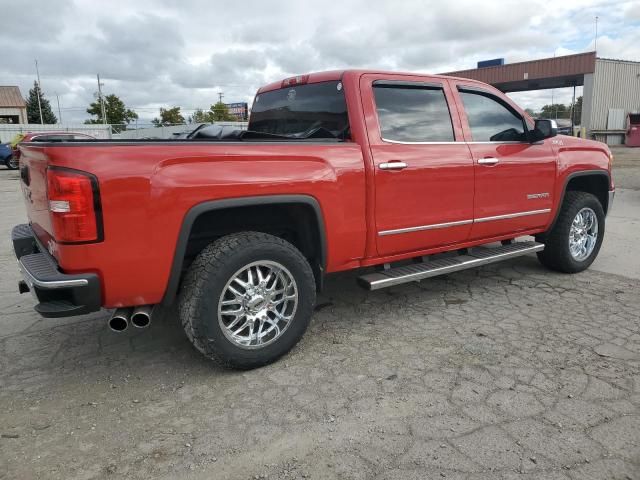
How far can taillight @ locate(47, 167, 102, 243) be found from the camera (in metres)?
2.58

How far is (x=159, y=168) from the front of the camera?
2750 millimetres

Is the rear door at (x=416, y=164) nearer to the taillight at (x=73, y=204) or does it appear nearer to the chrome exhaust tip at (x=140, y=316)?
the chrome exhaust tip at (x=140, y=316)

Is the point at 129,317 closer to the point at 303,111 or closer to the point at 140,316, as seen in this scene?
the point at 140,316

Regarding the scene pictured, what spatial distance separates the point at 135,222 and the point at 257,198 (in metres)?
0.73

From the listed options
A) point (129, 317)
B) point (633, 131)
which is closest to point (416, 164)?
point (129, 317)

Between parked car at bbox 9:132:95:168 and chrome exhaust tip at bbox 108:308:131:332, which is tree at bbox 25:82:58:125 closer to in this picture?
parked car at bbox 9:132:95:168

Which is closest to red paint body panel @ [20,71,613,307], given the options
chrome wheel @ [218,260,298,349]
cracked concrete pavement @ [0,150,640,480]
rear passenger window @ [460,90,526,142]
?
rear passenger window @ [460,90,526,142]

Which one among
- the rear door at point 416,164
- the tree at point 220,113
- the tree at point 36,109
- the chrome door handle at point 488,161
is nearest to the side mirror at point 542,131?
the chrome door handle at point 488,161

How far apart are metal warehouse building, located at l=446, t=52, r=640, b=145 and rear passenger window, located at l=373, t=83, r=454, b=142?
105 feet

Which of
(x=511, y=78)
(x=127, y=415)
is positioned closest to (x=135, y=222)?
(x=127, y=415)

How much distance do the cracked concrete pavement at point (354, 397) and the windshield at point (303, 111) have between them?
1.53m

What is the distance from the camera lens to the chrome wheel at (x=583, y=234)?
5289mm

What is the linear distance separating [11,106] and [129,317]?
223 feet

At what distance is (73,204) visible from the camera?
2.59 metres
